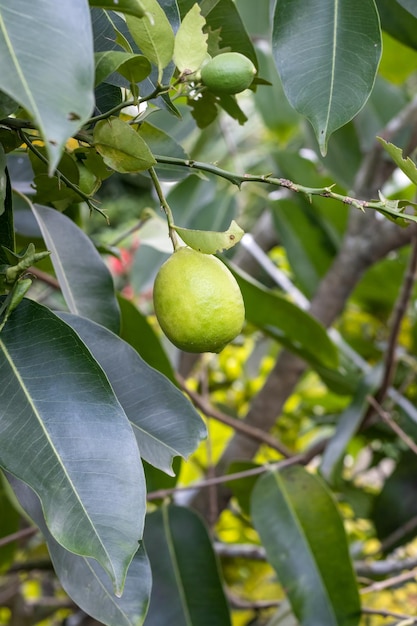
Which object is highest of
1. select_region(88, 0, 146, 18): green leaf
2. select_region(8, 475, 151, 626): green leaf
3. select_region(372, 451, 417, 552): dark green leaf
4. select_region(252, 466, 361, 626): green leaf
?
select_region(88, 0, 146, 18): green leaf

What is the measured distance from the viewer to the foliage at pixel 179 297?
0.41 meters

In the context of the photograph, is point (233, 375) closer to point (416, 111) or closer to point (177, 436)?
point (416, 111)

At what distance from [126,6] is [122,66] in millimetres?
60

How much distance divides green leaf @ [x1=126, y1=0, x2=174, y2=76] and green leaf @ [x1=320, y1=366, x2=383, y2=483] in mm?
678

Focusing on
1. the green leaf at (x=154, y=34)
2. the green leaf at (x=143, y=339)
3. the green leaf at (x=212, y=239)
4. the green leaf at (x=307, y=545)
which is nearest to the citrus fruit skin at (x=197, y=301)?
the green leaf at (x=212, y=239)

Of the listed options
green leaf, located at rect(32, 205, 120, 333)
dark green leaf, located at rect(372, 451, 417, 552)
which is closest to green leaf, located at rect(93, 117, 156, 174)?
green leaf, located at rect(32, 205, 120, 333)

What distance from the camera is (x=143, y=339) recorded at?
32.8 inches

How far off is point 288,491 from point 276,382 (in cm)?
39

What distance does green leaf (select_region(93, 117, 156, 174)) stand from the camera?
15.8 inches

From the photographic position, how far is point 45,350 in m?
0.45

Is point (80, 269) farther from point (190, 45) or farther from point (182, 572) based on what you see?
point (182, 572)

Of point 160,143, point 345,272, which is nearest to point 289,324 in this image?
point 345,272

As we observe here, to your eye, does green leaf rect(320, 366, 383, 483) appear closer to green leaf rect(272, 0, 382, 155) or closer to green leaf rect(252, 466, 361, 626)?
green leaf rect(252, 466, 361, 626)

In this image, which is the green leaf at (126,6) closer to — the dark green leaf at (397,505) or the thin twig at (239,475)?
the thin twig at (239,475)
